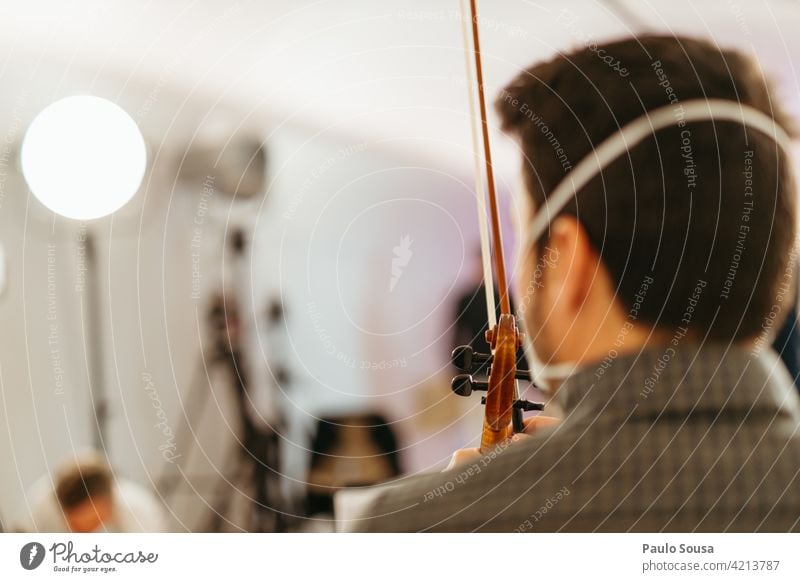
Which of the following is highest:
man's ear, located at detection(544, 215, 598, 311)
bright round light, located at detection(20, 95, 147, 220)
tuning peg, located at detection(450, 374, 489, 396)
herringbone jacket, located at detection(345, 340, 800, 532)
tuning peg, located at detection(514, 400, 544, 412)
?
bright round light, located at detection(20, 95, 147, 220)

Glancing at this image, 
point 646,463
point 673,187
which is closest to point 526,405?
point 646,463

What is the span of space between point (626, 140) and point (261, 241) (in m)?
0.33

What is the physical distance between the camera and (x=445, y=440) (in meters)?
0.68

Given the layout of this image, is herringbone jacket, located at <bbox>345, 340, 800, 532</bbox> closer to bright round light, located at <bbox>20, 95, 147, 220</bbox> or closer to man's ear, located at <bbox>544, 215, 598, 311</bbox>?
man's ear, located at <bbox>544, 215, 598, 311</bbox>

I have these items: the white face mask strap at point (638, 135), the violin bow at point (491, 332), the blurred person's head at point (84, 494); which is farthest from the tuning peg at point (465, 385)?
the blurred person's head at point (84, 494)

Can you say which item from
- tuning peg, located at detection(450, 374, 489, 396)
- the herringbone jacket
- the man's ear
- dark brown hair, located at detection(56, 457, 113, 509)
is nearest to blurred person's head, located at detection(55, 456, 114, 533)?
dark brown hair, located at detection(56, 457, 113, 509)

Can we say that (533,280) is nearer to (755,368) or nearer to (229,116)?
(755,368)

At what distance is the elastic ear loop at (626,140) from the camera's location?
2.14 feet

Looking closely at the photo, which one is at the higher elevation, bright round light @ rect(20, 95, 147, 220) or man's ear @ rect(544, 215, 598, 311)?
bright round light @ rect(20, 95, 147, 220)

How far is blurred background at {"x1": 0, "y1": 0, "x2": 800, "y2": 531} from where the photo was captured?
69cm

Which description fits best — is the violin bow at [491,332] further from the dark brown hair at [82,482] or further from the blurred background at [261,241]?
the dark brown hair at [82,482]

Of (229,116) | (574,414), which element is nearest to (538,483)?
(574,414)

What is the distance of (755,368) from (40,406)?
0.60 m
